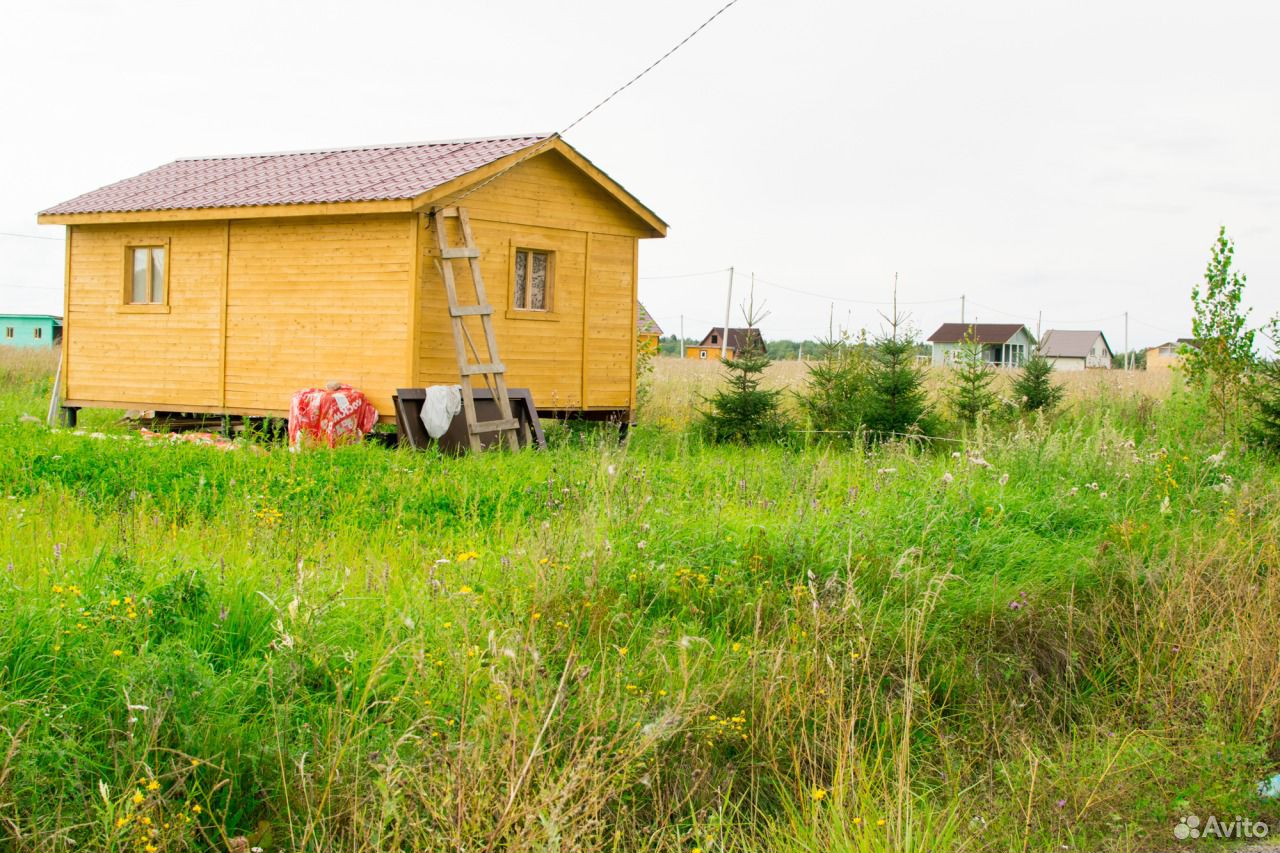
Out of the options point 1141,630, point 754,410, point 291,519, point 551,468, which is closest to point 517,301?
point 754,410

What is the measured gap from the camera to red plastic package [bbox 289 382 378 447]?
14.6 m

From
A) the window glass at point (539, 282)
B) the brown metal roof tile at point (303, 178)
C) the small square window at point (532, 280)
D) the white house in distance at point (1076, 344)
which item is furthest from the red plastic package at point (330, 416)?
the white house in distance at point (1076, 344)

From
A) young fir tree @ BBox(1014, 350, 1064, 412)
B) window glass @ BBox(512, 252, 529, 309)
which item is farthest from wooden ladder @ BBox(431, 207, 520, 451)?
young fir tree @ BBox(1014, 350, 1064, 412)

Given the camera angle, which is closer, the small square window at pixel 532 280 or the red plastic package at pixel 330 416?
the red plastic package at pixel 330 416

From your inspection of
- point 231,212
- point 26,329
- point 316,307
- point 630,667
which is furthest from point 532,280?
point 26,329

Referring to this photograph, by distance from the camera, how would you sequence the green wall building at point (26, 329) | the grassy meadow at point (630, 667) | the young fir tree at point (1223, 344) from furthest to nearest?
the green wall building at point (26, 329) → the young fir tree at point (1223, 344) → the grassy meadow at point (630, 667)

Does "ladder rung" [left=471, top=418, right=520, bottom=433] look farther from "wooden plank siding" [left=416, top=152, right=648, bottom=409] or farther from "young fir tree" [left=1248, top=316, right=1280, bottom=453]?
"young fir tree" [left=1248, top=316, right=1280, bottom=453]

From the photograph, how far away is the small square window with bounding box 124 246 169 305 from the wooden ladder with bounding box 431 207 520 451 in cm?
523

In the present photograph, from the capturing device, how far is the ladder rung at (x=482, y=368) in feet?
47.6

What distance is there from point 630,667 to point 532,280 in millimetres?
11973

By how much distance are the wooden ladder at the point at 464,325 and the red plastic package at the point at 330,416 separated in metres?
1.36

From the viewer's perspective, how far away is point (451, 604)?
5715mm

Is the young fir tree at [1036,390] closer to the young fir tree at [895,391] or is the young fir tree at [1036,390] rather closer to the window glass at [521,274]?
the young fir tree at [895,391]

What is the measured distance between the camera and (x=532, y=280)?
662 inches
